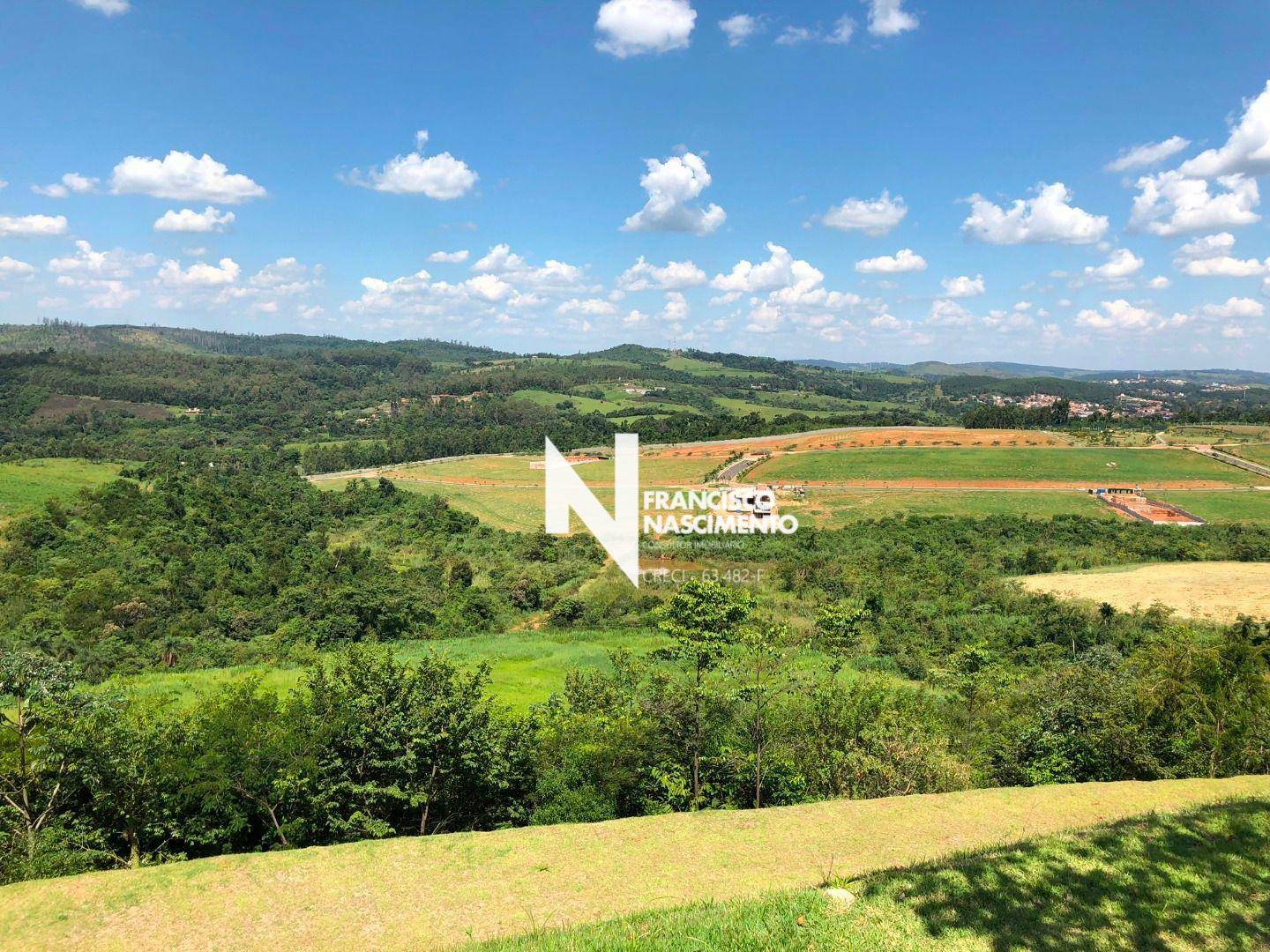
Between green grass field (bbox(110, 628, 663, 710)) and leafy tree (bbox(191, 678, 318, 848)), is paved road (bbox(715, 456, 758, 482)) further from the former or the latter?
leafy tree (bbox(191, 678, 318, 848))

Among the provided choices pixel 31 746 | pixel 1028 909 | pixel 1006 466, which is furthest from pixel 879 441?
pixel 31 746

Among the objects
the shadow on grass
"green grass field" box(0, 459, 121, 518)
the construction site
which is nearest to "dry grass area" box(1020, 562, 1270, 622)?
the construction site

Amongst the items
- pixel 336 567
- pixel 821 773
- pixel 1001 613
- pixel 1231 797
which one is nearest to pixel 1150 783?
pixel 1231 797

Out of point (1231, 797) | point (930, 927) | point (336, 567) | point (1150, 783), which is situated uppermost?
point (930, 927)

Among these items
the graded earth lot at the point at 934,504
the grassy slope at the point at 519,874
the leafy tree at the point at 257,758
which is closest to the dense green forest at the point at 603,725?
the leafy tree at the point at 257,758

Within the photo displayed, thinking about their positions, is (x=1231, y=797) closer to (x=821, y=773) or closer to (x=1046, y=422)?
(x=821, y=773)

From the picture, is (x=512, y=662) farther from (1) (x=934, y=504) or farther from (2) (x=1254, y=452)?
(2) (x=1254, y=452)
